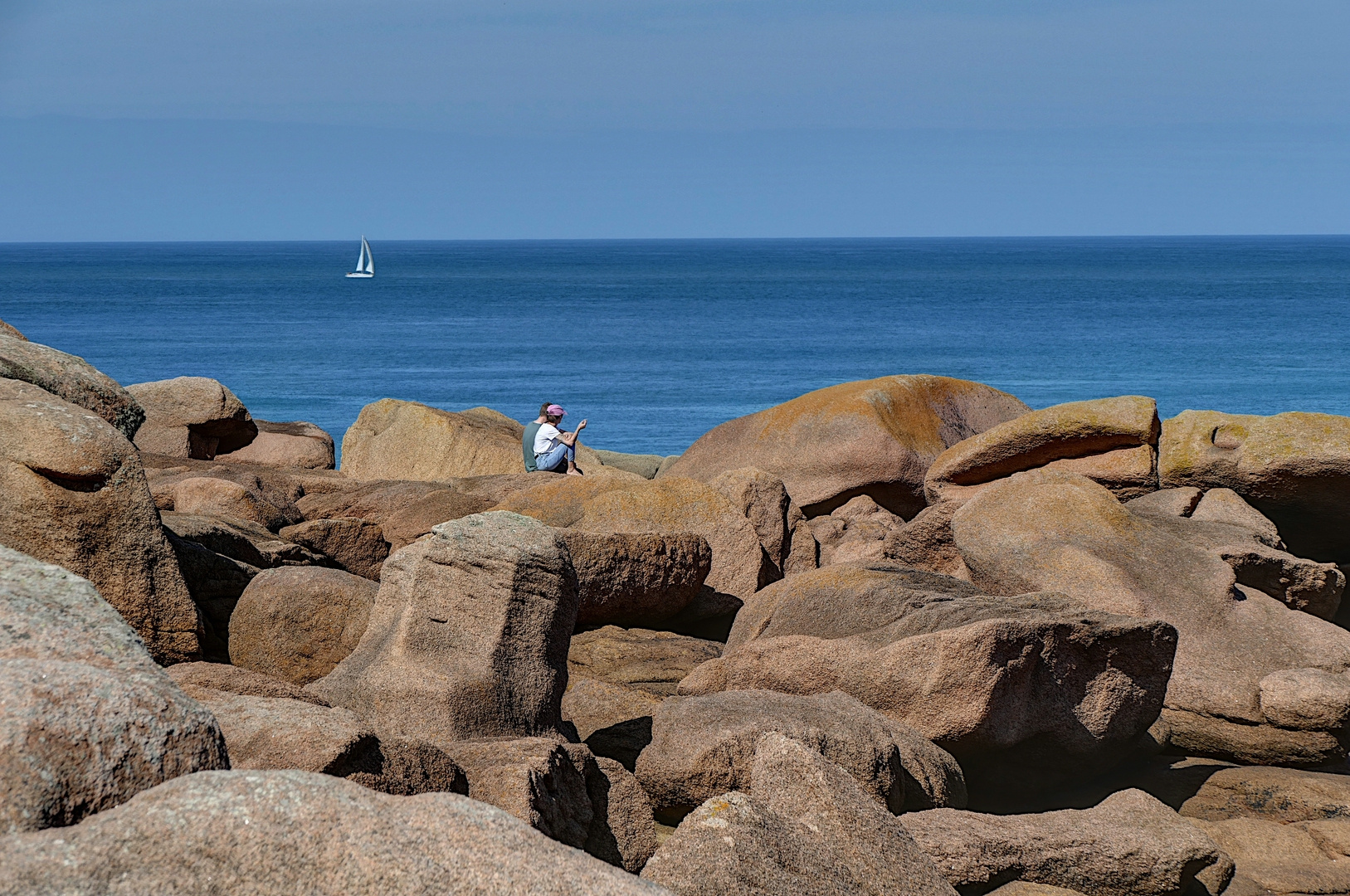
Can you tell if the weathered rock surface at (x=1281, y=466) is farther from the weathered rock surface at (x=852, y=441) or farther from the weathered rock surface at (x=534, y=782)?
the weathered rock surface at (x=534, y=782)

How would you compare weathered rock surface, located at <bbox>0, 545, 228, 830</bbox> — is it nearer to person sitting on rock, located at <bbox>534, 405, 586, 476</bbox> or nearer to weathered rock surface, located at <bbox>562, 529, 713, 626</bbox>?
weathered rock surface, located at <bbox>562, 529, 713, 626</bbox>

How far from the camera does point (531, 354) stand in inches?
2272

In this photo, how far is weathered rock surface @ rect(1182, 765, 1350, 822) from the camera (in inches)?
284

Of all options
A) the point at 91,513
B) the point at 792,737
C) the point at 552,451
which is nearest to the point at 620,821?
the point at 792,737

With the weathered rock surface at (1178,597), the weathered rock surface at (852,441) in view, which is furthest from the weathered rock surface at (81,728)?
the weathered rock surface at (852,441)

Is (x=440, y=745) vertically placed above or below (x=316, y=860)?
below

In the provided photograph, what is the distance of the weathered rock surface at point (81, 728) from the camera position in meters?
2.92

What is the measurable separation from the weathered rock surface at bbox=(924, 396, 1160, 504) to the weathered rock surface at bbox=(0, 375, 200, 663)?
693 cm

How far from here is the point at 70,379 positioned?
24.7ft

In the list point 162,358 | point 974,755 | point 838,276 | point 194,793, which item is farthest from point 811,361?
point 838,276

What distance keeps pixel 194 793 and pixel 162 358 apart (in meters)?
56.2

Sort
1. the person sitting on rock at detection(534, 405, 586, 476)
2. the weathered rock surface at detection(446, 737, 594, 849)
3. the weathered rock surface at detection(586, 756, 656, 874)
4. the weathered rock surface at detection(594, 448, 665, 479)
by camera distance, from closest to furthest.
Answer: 1. the weathered rock surface at detection(446, 737, 594, 849)
2. the weathered rock surface at detection(586, 756, 656, 874)
3. the person sitting on rock at detection(534, 405, 586, 476)
4. the weathered rock surface at detection(594, 448, 665, 479)

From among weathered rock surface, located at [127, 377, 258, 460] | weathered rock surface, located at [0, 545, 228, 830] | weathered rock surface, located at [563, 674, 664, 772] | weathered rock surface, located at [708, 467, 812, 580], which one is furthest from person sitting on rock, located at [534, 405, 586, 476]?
weathered rock surface, located at [0, 545, 228, 830]

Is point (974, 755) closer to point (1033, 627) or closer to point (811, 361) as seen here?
point (1033, 627)
